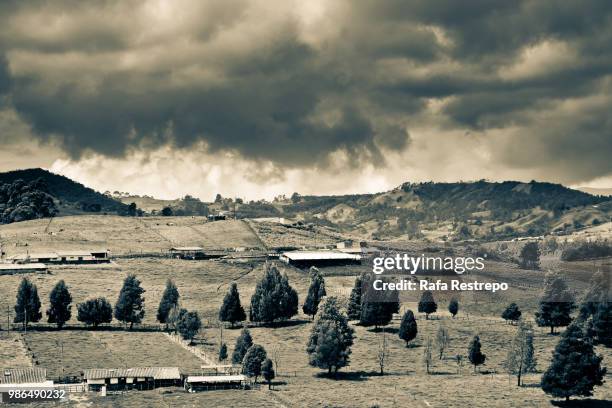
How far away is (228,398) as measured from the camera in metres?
123

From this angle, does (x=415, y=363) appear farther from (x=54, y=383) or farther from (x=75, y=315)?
(x=75, y=315)

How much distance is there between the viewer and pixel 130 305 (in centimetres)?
16950

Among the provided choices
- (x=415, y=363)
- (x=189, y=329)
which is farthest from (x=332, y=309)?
(x=189, y=329)

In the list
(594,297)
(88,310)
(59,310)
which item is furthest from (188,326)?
(594,297)

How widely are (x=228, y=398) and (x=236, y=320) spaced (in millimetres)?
47851

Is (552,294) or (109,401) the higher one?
(552,294)

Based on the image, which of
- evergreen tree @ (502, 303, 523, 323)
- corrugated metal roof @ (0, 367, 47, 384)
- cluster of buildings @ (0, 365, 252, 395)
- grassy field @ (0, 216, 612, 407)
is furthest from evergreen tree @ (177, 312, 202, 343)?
evergreen tree @ (502, 303, 523, 323)

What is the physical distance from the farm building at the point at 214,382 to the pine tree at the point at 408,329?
99.0 ft

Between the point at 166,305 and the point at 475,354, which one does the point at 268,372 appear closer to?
the point at 475,354

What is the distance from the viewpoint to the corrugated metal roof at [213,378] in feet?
424

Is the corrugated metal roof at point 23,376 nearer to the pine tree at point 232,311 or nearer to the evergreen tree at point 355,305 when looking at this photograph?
the pine tree at point 232,311

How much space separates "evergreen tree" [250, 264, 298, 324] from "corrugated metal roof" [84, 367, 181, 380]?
3725 cm

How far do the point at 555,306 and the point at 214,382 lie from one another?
62.2 metres

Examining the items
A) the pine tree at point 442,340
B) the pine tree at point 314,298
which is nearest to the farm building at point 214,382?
the pine tree at point 442,340
